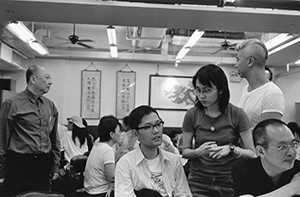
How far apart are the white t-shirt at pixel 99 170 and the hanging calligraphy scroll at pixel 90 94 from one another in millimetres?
5993

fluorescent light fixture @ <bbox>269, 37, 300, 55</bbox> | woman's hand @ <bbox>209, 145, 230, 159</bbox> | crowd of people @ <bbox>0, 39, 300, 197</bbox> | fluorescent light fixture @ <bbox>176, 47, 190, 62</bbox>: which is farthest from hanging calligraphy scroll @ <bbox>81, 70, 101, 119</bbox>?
woman's hand @ <bbox>209, 145, 230, 159</bbox>

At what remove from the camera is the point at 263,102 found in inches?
78.6

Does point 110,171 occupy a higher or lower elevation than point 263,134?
lower

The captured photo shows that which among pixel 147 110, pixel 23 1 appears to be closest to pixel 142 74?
pixel 23 1

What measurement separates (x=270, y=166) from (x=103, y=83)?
26.8 ft

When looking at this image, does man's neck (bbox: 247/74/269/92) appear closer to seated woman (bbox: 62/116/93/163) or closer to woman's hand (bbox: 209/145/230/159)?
woman's hand (bbox: 209/145/230/159)

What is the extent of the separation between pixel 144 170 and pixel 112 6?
136 inches

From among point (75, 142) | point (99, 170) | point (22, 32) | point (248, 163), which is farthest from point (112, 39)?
point (248, 163)

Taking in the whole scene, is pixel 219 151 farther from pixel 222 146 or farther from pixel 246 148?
pixel 246 148

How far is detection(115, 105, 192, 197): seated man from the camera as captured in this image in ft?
6.48

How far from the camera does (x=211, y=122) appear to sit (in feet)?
6.26

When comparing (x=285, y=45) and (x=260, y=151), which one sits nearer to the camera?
(x=260, y=151)

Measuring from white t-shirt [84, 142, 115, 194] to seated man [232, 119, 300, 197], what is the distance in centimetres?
196

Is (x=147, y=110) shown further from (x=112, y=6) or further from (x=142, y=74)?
(x=142, y=74)
